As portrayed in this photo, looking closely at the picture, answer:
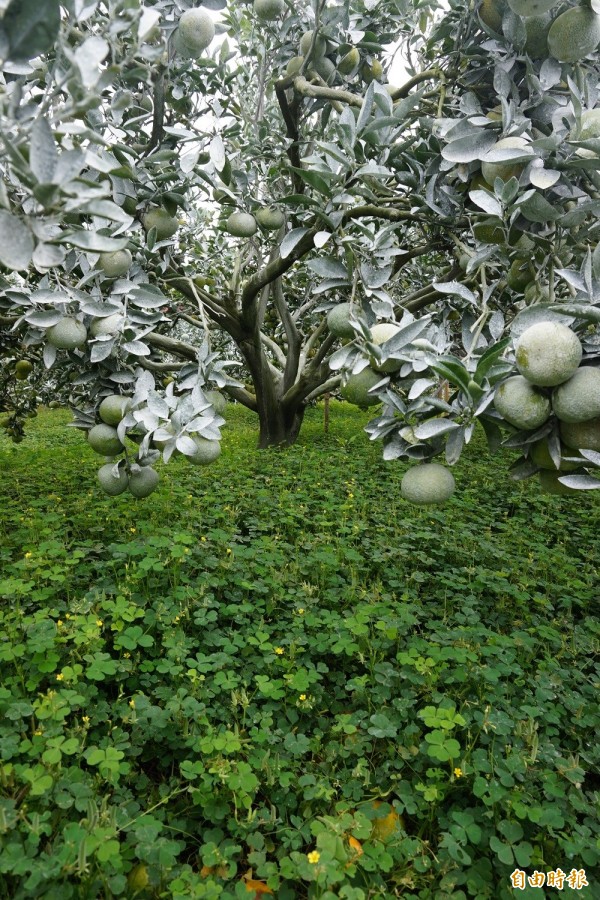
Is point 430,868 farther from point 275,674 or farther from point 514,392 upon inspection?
point 514,392

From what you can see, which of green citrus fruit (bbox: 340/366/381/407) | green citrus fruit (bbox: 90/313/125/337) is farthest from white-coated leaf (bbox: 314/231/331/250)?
green citrus fruit (bbox: 90/313/125/337)

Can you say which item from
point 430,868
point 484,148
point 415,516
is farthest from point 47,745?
point 415,516

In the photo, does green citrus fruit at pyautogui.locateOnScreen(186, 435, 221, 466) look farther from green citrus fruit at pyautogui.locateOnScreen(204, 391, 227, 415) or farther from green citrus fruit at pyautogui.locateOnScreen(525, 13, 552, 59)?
green citrus fruit at pyautogui.locateOnScreen(525, 13, 552, 59)

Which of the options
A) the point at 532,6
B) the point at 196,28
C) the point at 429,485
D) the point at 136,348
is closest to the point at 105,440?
the point at 136,348

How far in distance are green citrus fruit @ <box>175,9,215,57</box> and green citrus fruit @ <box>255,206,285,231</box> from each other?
79cm

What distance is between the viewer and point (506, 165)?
138cm

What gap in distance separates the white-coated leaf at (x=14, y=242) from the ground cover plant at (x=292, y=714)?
4.29ft

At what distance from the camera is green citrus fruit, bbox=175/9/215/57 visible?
167 centimetres

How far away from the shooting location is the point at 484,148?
1.44 meters

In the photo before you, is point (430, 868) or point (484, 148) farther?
point (430, 868)

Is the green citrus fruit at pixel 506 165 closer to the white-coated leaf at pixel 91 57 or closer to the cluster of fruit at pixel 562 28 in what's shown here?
the cluster of fruit at pixel 562 28

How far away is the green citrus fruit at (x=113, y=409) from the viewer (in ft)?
5.93

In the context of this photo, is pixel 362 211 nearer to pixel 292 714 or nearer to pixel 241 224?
pixel 241 224

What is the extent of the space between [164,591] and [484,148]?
217 cm
